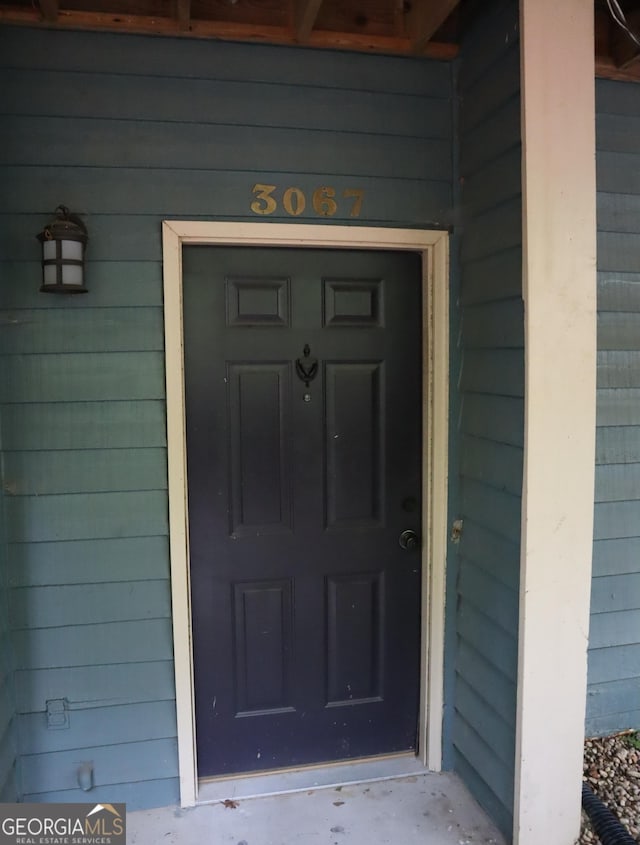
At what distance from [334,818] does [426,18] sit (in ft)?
8.39

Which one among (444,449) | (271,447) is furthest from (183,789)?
(444,449)

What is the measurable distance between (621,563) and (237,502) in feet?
4.69

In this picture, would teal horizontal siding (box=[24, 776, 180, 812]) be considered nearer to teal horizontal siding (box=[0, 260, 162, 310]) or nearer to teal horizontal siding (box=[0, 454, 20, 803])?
teal horizontal siding (box=[0, 454, 20, 803])

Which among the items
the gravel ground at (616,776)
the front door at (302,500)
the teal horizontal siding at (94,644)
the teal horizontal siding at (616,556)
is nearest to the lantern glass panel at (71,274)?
the front door at (302,500)

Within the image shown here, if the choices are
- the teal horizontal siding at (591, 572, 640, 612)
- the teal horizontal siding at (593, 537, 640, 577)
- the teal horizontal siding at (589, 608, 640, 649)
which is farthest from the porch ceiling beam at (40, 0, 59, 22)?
the teal horizontal siding at (589, 608, 640, 649)

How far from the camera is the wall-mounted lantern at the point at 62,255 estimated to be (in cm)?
174

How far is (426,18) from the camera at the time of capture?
1.83m

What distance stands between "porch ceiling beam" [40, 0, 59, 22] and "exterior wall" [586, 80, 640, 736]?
1766 mm

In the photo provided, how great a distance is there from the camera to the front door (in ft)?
6.53

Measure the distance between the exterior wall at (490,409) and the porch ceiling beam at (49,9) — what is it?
1264mm

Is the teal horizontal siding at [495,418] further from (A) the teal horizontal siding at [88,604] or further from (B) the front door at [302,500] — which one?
(A) the teal horizontal siding at [88,604]

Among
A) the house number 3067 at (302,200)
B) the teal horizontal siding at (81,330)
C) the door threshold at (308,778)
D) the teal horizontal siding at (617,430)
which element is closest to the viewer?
the teal horizontal siding at (81,330)

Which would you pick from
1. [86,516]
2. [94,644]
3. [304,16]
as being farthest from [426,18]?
[94,644]

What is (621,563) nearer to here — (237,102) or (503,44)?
(503,44)
